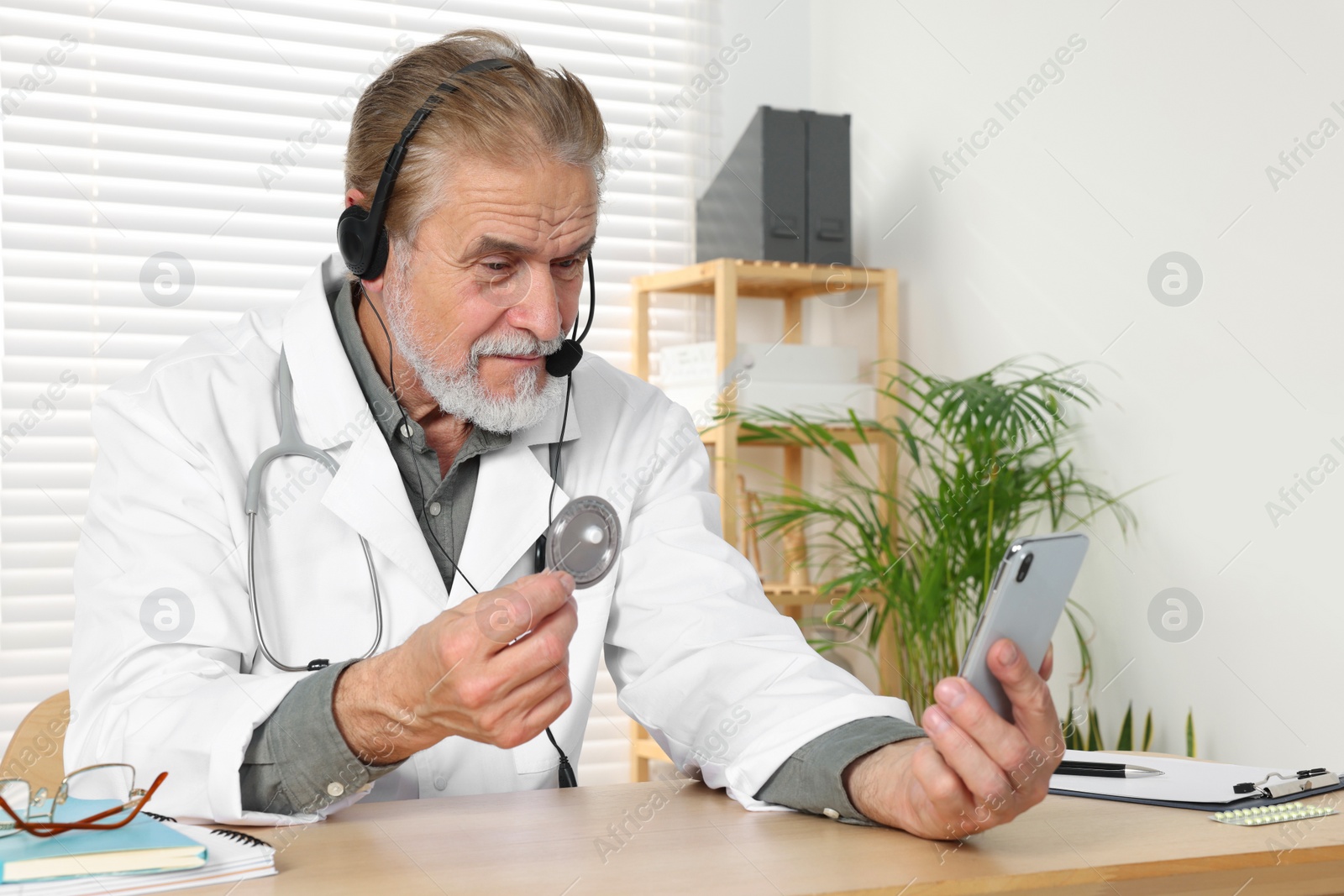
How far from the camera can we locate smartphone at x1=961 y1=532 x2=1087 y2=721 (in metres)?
0.91

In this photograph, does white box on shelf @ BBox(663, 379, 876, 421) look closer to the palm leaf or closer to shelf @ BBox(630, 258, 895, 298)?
shelf @ BBox(630, 258, 895, 298)

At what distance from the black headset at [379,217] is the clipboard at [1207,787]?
78 centimetres

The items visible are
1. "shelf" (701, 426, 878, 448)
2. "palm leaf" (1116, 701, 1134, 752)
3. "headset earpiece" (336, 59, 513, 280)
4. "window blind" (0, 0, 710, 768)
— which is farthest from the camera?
"shelf" (701, 426, 878, 448)

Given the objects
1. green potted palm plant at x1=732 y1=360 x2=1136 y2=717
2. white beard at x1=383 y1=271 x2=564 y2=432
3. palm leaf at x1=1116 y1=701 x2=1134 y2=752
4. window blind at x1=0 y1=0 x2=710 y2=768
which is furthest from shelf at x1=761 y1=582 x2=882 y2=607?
white beard at x1=383 y1=271 x2=564 y2=432

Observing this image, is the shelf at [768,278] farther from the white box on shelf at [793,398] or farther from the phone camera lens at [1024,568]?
the phone camera lens at [1024,568]

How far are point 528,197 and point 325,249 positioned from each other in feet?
5.77

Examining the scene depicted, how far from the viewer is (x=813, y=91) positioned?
3535mm

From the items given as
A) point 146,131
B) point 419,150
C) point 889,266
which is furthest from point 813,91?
point 419,150

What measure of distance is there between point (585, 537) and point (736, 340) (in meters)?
2.15

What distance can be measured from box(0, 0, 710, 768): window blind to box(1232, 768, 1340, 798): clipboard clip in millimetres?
2444

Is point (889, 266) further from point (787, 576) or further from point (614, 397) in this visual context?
point (614, 397)

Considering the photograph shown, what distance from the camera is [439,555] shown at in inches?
59.4

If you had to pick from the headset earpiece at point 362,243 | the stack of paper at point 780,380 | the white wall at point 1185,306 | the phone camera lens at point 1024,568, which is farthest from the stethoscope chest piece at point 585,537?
the stack of paper at point 780,380

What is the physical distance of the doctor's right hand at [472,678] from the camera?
96 centimetres
